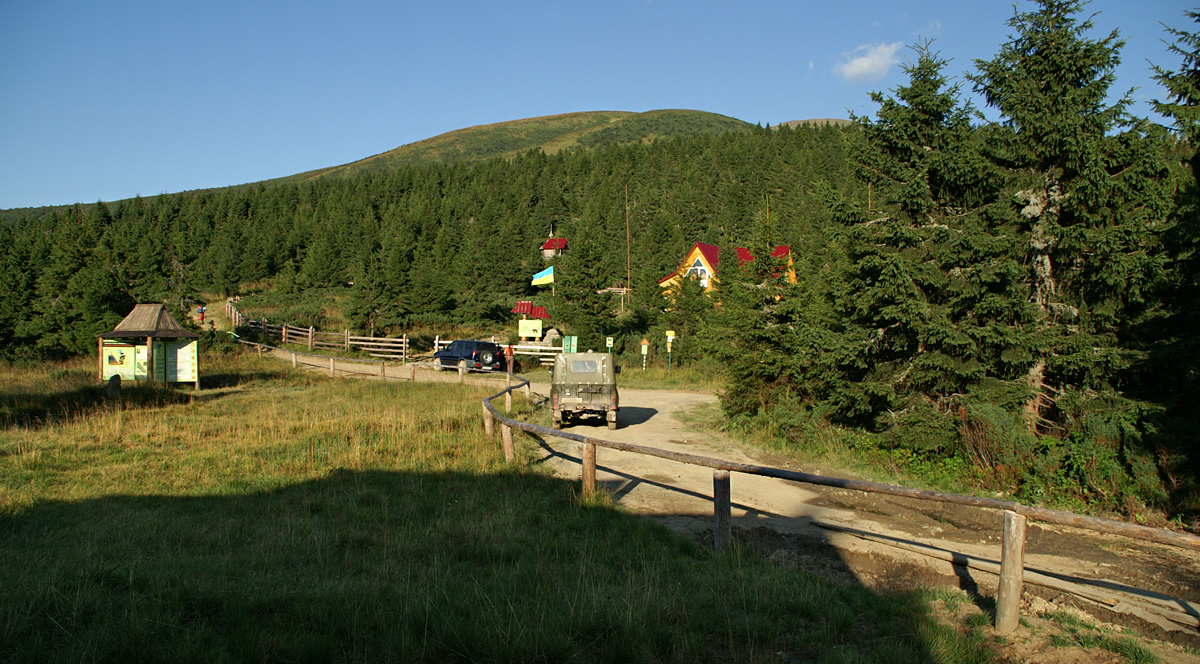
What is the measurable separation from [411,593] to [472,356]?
30.1 meters

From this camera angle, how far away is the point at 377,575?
5406 millimetres

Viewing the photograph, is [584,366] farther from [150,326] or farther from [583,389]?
[150,326]

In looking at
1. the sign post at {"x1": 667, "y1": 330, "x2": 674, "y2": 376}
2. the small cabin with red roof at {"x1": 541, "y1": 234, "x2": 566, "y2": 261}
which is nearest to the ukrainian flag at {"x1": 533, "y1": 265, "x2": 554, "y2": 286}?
the small cabin with red roof at {"x1": 541, "y1": 234, "x2": 566, "y2": 261}

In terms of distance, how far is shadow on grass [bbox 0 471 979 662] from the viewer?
400 cm

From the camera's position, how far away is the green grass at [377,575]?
405 centimetres

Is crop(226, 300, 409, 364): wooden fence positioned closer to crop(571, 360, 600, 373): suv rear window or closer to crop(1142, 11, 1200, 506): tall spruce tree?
crop(571, 360, 600, 373): suv rear window

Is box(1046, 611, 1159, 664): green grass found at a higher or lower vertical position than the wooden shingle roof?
lower

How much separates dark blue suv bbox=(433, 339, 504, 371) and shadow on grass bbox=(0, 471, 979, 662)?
26.5 meters

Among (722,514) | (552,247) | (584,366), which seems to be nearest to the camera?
(722,514)

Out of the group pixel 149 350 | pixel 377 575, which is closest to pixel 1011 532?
pixel 377 575

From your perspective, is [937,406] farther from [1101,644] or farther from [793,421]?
[1101,644]

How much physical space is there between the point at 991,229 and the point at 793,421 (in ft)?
18.4

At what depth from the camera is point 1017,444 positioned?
10.4 metres

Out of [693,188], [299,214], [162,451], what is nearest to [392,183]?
[299,214]
